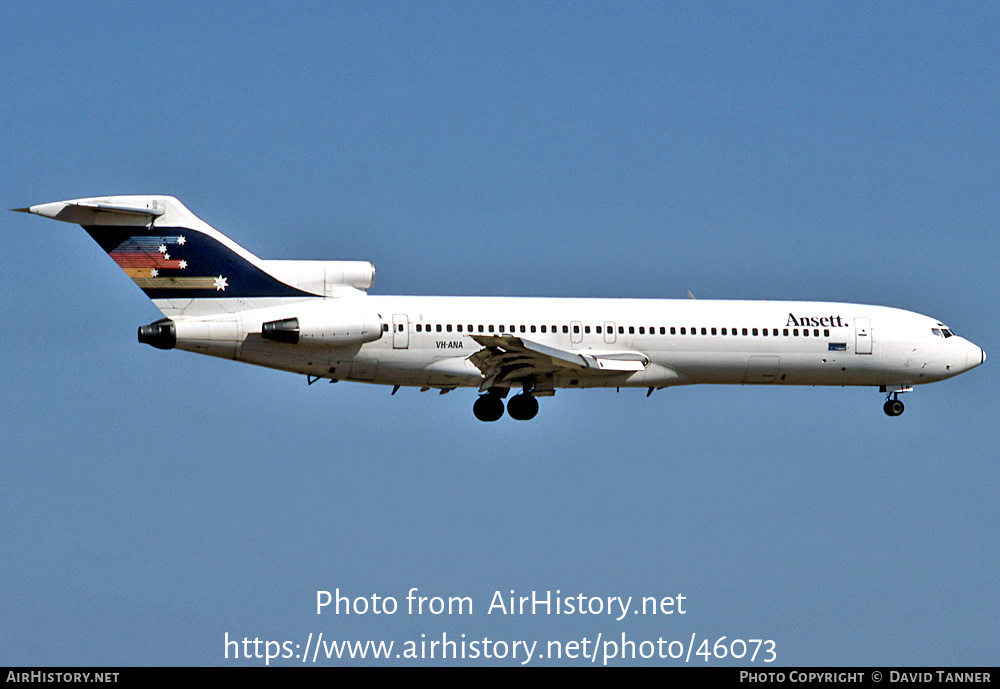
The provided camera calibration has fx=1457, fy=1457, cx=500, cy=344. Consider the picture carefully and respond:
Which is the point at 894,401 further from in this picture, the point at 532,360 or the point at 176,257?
the point at 176,257

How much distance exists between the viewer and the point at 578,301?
41.0m

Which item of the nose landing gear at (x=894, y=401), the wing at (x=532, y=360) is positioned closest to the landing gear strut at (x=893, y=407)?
the nose landing gear at (x=894, y=401)

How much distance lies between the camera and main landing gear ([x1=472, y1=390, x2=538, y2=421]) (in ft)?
133

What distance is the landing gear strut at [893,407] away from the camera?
144ft

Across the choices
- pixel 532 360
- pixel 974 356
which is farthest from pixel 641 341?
pixel 974 356

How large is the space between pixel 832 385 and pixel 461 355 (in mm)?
11834

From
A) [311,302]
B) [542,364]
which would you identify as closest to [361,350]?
[311,302]

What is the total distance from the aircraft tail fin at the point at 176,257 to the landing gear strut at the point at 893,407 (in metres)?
18.0

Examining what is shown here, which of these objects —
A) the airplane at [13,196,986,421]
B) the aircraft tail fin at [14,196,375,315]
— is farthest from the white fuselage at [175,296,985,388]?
the aircraft tail fin at [14,196,375,315]

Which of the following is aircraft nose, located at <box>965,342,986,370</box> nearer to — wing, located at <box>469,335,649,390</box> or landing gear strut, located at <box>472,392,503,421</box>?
wing, located at <box>469,335,649,390</box>

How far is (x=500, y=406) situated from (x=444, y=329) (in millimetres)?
3179

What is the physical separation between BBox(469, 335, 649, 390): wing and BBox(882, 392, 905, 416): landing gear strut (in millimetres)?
8392

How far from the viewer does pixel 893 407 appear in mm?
43938
